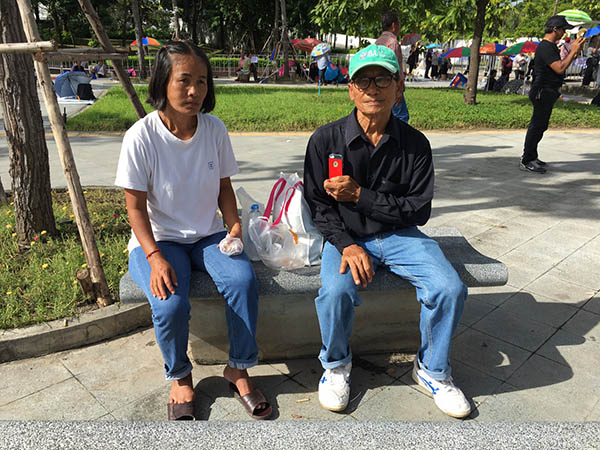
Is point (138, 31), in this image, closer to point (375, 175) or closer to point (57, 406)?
point (375, 175)

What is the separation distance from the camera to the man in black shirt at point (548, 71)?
6.40 m

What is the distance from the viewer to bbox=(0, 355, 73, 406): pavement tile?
2678 millimetres

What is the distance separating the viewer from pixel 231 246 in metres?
2.62

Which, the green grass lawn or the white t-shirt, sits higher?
the white t-shirt

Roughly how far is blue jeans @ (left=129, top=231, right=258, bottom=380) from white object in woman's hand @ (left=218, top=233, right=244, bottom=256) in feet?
0.09

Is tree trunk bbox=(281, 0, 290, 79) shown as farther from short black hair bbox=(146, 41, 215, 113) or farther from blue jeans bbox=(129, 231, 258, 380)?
blue jeans bbox=(129, 231, 258, 380)

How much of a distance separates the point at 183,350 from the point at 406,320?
130 cm

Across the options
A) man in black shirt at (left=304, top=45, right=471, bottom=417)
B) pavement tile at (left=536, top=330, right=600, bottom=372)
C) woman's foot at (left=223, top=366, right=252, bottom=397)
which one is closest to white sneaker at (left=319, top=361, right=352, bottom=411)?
man in black shirt at (left=304, top=45, right=471, bottom=417)

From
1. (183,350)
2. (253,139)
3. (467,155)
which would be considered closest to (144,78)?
(253,139)

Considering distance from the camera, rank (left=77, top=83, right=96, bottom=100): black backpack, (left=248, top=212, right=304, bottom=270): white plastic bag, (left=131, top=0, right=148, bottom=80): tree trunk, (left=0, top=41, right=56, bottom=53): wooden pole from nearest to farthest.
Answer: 1. (left=248, top=212, right=304, bottom=270): white plastic bag
2. (left=0, top=41, right=56, bottom=53): wooden pole
3. (left=77, top=83, right=96, bottom=100): black backpack
4. (left=131, top=0, right=148, bottom=80): tree trunk

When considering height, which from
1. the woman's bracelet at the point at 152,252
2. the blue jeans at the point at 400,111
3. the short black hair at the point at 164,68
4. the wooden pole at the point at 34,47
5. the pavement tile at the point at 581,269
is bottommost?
the pavement tile at the point at 581,269

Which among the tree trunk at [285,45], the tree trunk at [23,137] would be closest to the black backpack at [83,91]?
the tree trunk at [285,45]

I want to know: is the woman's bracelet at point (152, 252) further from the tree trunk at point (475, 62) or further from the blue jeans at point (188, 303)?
the tree trunk at point (475, 62)

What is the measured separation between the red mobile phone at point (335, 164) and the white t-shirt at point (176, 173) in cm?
59
